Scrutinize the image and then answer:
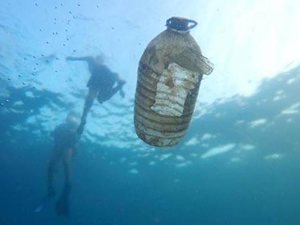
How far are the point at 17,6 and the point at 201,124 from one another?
12570mm

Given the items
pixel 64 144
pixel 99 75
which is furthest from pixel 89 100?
pixel 64 144

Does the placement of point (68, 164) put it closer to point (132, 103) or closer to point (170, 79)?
point (132, 103)

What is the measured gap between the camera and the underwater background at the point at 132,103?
39.0 ft

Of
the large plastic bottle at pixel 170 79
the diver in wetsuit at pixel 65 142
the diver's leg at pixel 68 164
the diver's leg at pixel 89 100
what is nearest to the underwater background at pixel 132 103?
the diver's leg at pixel 89 100

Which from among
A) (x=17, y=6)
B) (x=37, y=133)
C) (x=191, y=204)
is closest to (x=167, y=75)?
(x=17, y=6)

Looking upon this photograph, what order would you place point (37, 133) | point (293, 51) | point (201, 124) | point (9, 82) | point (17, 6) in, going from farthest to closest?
point (37, 133) → point (201, 124) → point (9, 82) → point (293, 51) → point (17, 6)

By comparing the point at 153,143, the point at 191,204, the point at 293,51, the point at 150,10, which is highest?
the point at 191,204

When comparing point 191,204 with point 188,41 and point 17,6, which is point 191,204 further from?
point 188,41

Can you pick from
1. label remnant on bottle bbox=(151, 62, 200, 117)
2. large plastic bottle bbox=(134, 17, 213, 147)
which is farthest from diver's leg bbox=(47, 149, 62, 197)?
label remnant on bottle bbox=(151, 62, 200, 117)

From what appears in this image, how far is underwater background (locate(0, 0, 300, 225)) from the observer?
11.9 m

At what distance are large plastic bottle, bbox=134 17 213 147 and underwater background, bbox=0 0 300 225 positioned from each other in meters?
8.12

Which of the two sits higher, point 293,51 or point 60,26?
→ point 293,51

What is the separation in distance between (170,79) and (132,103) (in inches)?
563

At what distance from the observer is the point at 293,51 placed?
14.0 metres
